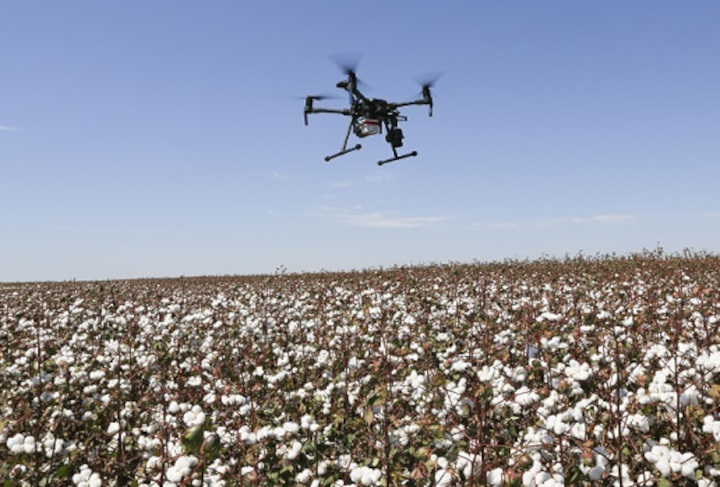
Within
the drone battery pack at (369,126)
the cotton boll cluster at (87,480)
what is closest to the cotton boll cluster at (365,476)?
the cotton boll cluster at (87,480)

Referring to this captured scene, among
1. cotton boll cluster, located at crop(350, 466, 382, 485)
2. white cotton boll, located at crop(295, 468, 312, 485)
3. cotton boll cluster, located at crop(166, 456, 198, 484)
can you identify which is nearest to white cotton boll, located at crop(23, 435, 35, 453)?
cotton boll cluster, located at crop(166, 456, 198, 484)

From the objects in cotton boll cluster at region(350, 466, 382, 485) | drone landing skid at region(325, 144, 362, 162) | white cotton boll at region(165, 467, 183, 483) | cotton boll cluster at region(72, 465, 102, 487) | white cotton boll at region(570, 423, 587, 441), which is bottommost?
cotton boll cluster at region(72, 465, 102, 487)

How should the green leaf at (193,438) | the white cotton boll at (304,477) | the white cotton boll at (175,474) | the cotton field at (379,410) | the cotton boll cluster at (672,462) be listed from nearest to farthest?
the green leaf at (193,438), the white cotton boll at (175,474), the cotton boll cluster at (672,462), the cotton field at (379,410), the white cotton boll at (304,477)

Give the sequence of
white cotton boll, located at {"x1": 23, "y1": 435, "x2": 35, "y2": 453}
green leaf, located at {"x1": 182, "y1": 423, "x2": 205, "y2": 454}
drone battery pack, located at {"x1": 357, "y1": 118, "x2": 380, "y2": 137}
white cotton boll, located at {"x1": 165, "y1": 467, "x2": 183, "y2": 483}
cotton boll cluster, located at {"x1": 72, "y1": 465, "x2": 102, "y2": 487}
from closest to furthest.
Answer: green leaf, located at {"x1": 182, "y1": 423, "x2": 205, "y2": 454}, white cotton boll, located at {"x1": 165, "y1": 467, "x2": 183, "y2": 483}, cotton boll cluster, located at {"x1": 72, "y1": 465, "x2": 102, "y2": 487}, white cotton boll, located at {"x1": 23, "y1": 435, "x2": 35, "y2": 453}, drone battery pack, located at {"x1": 357, "y1": 118, "x2": 380, "y2": 137}

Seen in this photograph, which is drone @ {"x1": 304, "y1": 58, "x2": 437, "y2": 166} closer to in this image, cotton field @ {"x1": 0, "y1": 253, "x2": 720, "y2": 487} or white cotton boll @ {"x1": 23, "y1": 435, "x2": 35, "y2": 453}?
cotton field @ {"x1": 0, "y1": 253, "x2": 720, "y2": 487}

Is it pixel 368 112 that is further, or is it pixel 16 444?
pixel 368 112

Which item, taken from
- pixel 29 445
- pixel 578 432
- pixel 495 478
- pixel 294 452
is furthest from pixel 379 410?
pixel 29 445

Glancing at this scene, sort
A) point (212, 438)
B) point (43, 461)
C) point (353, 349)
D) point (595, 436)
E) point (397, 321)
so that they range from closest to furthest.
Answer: point (212, 438), point (595, 436), point (43, 461), point (353, 349), point (397, 321)

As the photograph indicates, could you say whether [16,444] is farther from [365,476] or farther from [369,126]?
[369,126]

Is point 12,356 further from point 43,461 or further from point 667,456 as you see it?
point 667,456

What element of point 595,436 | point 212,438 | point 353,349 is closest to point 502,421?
point 595,436

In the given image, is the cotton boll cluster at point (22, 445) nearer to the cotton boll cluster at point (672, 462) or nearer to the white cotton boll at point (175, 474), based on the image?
the white cotton boll at point (175, 474)
